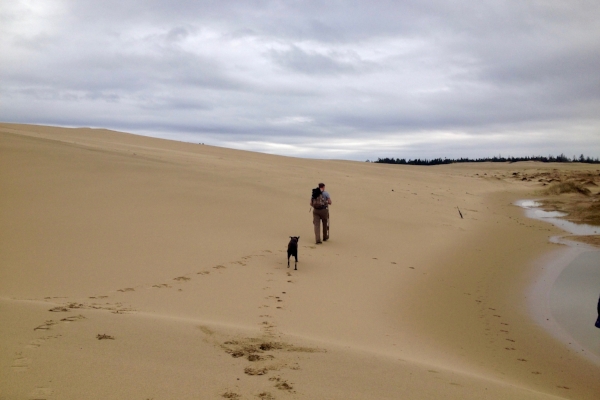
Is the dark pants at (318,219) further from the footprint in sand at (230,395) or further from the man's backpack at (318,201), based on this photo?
the footprint in sand at (230,395)

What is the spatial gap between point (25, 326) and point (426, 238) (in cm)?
1169

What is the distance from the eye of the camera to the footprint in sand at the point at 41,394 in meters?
3.24

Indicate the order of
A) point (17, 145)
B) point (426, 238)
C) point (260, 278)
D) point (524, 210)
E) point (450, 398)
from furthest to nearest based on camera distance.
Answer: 1. point (524, 210)
2. point (17, 145)
3. point (426, 238)
4. point (260, 278)
5. point (450, 398)

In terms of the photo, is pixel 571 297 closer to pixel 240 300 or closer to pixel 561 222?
pixel 240 300

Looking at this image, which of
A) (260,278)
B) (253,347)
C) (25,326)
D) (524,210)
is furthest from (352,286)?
(524,210)

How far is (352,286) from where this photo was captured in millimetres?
8766

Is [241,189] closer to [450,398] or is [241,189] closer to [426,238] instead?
[426,238]

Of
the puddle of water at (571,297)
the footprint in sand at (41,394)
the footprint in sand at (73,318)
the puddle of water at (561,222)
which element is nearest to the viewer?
the footprint in sand at (41,394)

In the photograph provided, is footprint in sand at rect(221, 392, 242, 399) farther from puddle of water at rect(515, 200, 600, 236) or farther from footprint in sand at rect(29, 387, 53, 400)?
puddle of water at rect(515, 200, 600, 236)

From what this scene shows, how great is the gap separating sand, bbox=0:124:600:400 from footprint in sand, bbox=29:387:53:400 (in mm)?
14

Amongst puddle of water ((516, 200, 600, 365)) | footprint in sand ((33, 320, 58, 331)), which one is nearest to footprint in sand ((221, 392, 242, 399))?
footprint in sand ((33, 320, 58, 331))

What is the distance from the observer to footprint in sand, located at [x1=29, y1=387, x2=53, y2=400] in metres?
3.24

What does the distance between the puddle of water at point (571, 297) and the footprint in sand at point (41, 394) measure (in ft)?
→ 20.8

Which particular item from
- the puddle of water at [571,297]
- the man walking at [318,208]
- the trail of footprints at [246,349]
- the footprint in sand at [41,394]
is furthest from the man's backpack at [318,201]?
the footprint in sand at [41,394]
